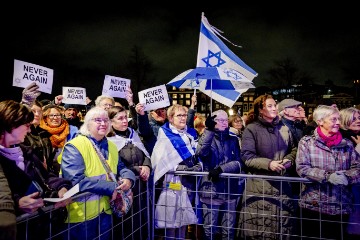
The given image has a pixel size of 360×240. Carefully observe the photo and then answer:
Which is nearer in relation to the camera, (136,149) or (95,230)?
(95,230)

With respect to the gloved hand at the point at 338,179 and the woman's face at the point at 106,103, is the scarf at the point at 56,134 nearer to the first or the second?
the woman's face at the point at 106,103

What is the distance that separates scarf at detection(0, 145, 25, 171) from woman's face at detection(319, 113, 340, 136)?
10.9 feet

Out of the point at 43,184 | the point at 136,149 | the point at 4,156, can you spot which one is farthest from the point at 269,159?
the point at 4,156

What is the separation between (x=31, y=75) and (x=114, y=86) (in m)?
1.71

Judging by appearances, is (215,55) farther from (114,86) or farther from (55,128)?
(55,128)

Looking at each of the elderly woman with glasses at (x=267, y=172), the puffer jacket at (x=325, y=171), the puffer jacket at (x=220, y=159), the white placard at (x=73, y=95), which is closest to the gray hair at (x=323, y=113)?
the puffer jacket at (x=325, y=171)

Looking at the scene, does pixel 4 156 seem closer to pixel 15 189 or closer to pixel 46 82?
pixel 15 189

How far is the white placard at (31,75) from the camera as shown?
4.53m

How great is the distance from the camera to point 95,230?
328cm

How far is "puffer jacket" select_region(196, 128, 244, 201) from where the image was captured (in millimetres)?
4465

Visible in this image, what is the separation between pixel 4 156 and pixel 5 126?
293 mm

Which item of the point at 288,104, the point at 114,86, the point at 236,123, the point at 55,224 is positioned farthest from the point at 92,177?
the point at 236,123

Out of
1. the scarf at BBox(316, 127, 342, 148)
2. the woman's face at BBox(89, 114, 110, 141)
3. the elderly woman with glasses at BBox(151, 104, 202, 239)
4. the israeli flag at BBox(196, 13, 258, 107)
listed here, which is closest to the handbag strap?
the woman's face at BBox(89, 114, 110, 141)

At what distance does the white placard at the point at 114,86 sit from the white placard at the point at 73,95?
5.65 feet
